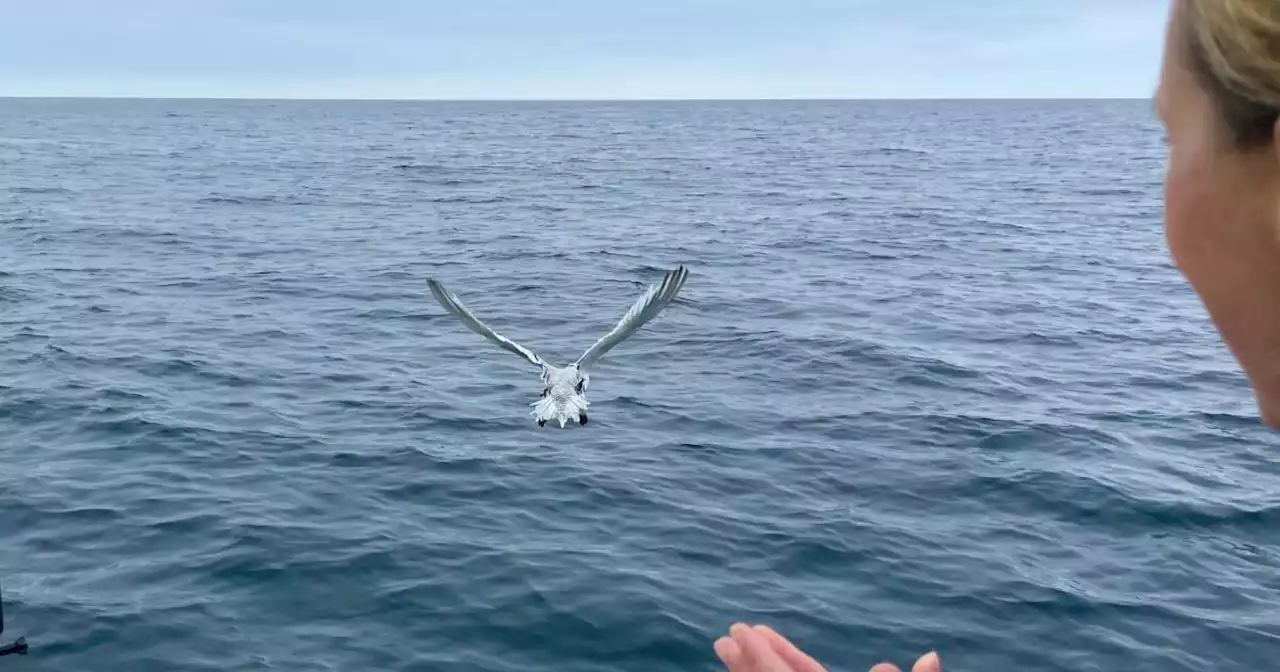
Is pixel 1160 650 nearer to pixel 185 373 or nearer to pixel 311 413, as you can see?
pixel 311 413

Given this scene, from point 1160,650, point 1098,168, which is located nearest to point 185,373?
point 1160,650

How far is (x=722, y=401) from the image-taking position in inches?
820

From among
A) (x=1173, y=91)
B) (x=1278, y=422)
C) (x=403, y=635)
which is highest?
(x=1173, y=91)

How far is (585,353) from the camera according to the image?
1430cm

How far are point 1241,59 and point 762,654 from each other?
74.3 inches

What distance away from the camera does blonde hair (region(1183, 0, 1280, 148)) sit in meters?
1.50

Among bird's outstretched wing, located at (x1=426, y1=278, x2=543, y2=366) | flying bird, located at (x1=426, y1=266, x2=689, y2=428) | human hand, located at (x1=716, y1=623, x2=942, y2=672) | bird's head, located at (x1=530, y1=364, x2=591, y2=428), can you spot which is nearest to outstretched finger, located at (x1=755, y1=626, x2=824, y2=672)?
human hand, located at (x1=716, y1=623, x2=942, y2=672)

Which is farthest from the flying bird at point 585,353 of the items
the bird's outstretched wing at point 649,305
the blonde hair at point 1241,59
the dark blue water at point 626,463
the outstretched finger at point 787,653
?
the blonde hair at point 1241,59

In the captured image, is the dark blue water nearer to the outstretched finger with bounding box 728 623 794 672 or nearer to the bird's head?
the bird's head

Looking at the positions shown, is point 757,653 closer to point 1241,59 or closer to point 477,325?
point 1241,59

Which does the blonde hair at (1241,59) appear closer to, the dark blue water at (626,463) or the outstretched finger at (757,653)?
the outstretched finger at (757,653)

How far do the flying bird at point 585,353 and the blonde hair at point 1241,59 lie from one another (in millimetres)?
10675

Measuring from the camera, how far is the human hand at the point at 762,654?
2.89 metres

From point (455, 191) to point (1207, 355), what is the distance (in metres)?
46.9
